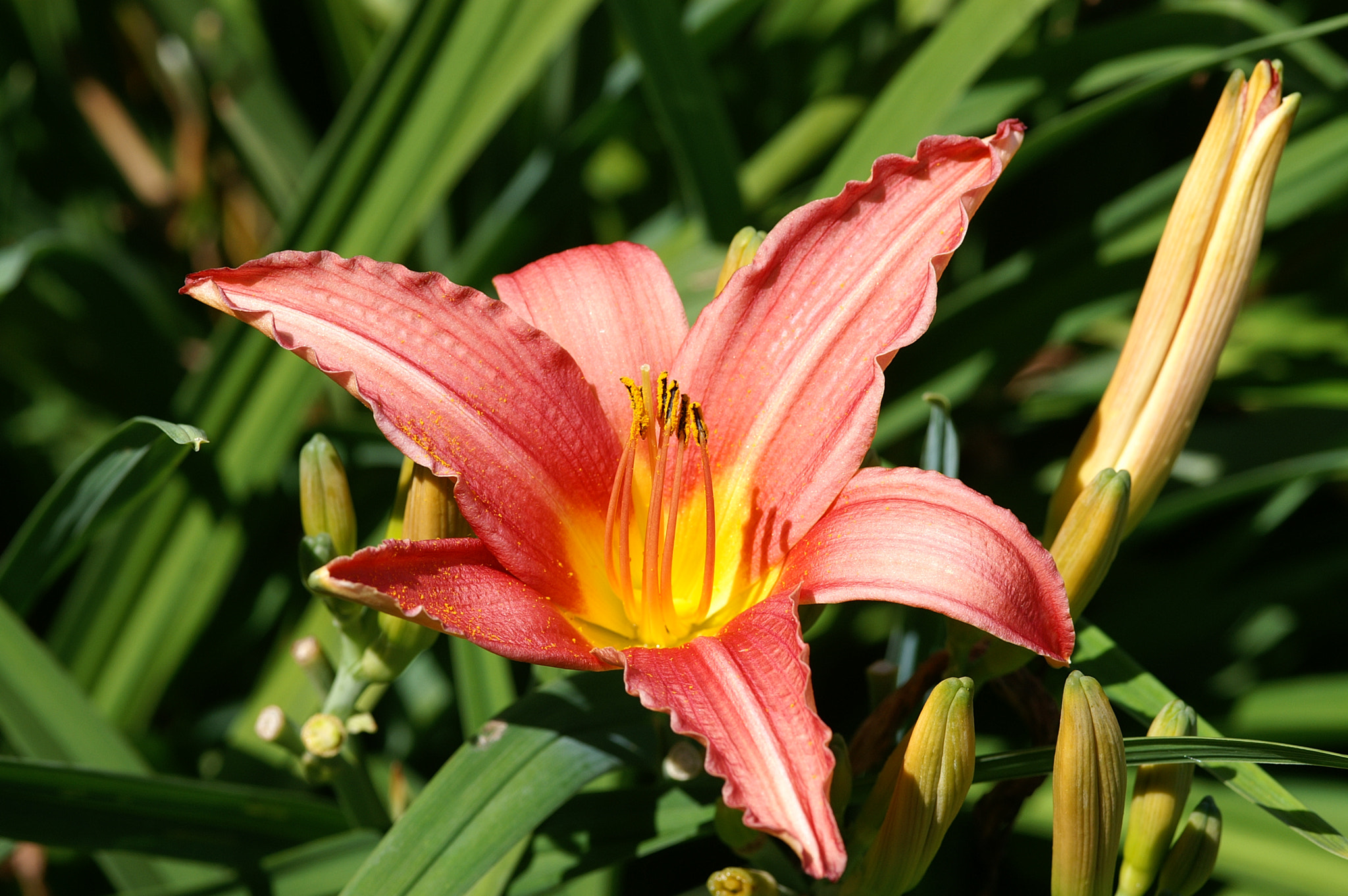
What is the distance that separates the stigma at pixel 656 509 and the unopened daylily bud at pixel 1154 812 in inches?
14.6

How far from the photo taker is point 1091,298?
50.2 inches

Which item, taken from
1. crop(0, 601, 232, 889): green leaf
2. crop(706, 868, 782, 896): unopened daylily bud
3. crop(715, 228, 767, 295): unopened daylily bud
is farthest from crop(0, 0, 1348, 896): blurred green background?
crop(715, 228, 767, 295): unopened daylily bud

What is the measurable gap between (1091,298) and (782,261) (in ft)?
2.03

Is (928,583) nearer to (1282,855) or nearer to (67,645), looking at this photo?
(1282,855)

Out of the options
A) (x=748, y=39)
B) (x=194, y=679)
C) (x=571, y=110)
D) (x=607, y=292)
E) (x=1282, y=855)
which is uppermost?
(x=748, y=39)

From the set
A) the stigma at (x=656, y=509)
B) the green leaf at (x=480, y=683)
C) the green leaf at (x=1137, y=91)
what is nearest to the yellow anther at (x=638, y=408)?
the stigma at (x=656, y=509)

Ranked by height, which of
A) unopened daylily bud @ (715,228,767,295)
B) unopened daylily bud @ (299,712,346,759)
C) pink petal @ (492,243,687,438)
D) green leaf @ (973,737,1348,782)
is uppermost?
unopened daylily bud @ (715,228,767,295)

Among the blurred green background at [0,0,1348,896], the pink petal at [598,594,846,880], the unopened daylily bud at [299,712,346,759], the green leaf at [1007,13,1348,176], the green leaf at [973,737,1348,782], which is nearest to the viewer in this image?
the pink petal at [598,594,846,880]

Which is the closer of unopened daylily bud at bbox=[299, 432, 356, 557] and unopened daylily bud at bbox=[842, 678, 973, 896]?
unopened daylily bud at bbox=[842, 678, 973, 896]

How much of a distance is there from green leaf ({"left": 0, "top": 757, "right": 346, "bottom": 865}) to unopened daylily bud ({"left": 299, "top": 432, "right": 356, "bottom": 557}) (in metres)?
0.26

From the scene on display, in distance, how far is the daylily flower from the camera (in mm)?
674

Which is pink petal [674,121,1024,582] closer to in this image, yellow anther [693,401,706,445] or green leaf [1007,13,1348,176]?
yellow anther [693,401,706,445]

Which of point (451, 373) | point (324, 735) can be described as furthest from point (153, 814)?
point (451, 373)

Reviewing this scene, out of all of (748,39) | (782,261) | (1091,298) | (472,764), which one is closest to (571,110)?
(748,39)
